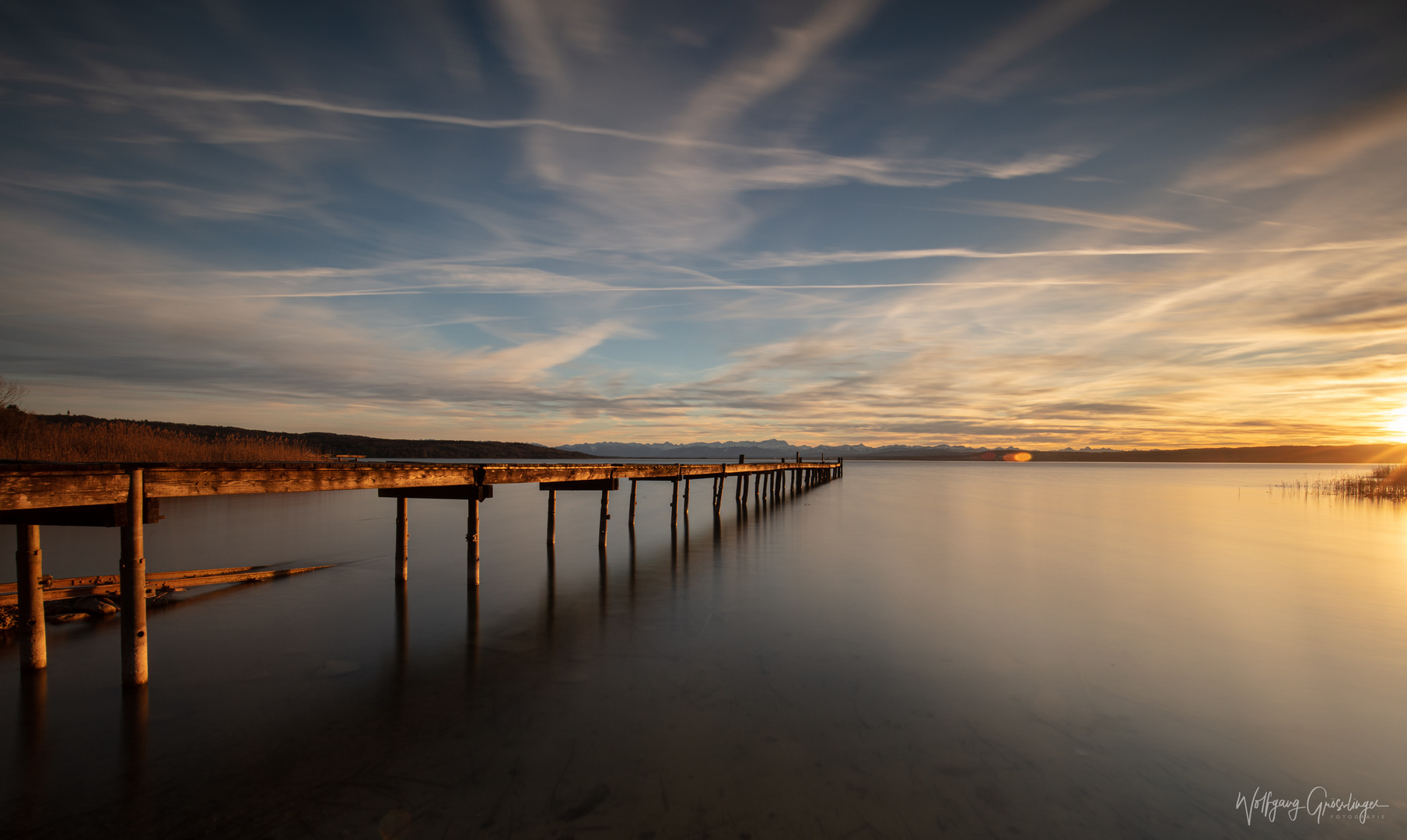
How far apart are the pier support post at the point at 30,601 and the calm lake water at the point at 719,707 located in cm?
29

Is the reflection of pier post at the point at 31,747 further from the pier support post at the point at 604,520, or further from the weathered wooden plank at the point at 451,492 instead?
the pier support post at the point at 604,520

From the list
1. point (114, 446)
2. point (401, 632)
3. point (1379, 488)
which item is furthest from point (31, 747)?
point (1379, 488)

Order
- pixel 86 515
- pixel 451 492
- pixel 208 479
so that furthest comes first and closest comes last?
1. pixel 451 492
2. pixel 208 479
3. pixel 86 515

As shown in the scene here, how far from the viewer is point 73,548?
17797 mm

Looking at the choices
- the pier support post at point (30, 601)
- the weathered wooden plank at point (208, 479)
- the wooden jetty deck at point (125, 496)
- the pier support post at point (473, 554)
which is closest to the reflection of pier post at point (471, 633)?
the pier support post at point (473, 554)

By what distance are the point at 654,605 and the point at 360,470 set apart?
19.6ft

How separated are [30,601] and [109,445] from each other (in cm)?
2157

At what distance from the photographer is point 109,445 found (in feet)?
75.8

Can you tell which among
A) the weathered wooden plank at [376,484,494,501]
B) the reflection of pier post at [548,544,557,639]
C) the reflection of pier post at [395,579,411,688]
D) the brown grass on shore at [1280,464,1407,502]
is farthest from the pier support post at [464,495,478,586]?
the brown grass on shore at [1280,464,1407,502]

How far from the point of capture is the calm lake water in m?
5.05

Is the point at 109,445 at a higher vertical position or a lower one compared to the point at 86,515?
higher

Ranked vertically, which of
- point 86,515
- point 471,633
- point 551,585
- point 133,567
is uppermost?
point 86,515

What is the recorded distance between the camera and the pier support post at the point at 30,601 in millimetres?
7088

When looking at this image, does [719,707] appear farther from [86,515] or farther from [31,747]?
[86,515]
